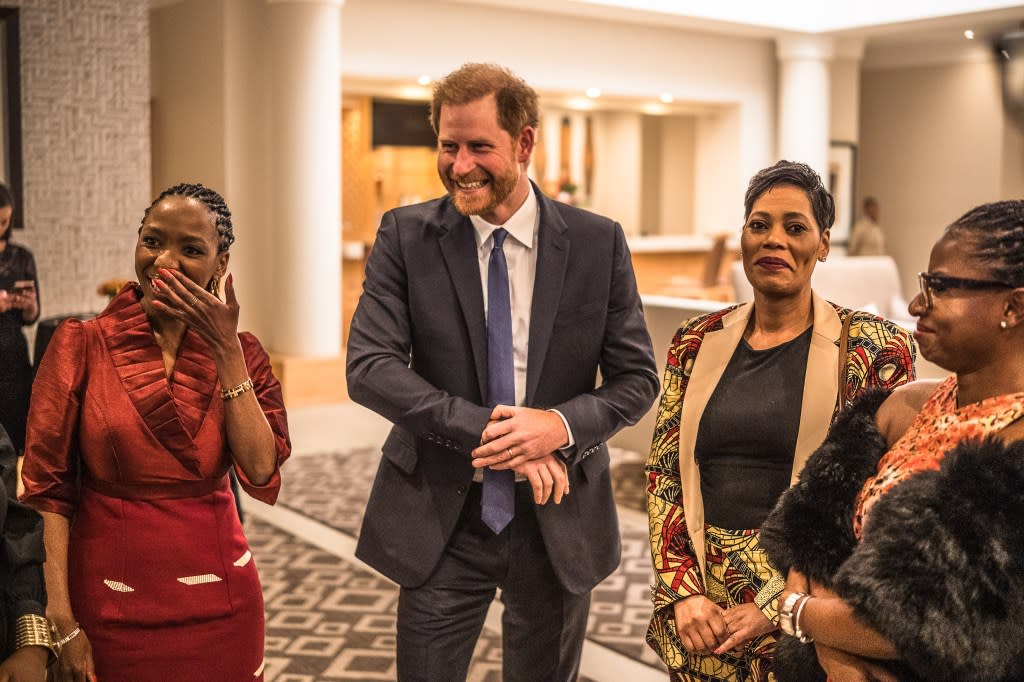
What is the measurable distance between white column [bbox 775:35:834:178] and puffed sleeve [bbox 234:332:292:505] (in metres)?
12.7

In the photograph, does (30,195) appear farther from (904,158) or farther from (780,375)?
(904,158)

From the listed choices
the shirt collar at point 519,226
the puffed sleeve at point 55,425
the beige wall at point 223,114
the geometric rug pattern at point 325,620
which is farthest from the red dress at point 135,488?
the beige wall at point 223,114

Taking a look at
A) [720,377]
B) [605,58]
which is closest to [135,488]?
[720,377]

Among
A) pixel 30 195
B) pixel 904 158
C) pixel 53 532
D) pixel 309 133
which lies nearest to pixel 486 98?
pixel 53 532

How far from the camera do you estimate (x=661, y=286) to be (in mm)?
14352

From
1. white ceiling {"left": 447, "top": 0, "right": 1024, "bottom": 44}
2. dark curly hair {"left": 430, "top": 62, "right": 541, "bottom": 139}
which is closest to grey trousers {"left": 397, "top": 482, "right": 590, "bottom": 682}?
dark curly hair {"left": 430, "top": 62, "right": 541, "bottom": 139}

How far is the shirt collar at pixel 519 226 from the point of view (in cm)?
243

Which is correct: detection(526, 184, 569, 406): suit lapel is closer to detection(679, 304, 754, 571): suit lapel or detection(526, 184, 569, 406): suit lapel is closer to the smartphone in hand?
detection(679, 304, 754, 571): suit lapel

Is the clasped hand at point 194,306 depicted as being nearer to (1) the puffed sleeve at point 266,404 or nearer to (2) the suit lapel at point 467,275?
(1) the puffed sleeve at point 266,404

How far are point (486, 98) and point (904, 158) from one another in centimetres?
1665

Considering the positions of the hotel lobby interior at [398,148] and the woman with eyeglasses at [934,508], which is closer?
the woman with eyeglasses at [934,508]

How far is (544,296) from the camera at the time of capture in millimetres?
2400

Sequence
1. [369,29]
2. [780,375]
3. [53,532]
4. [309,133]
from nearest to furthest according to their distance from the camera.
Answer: [53,532] < [780,375] < [309,133] < [369,29]

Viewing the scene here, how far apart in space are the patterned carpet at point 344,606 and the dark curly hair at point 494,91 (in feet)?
7.41
